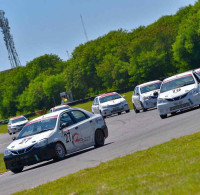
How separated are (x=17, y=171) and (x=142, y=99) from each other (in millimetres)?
15544

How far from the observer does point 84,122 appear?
17.6m

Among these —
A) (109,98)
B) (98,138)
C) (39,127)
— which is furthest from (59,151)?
(109,98)

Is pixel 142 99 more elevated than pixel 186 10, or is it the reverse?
pixel 186 10

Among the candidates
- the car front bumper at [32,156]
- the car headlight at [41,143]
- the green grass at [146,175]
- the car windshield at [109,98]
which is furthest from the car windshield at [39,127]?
the car windshield at [109,98]

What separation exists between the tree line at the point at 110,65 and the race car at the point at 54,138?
82.0 metres

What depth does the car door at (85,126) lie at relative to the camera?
1741cm

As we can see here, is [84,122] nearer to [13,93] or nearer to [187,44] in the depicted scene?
[187,44]

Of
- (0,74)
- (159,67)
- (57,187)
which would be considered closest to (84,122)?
(57,187)

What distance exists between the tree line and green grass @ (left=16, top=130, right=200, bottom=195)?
88043 millimetres

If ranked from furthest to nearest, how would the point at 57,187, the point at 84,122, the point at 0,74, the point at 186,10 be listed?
the point at 0,74 < the point at 186,10 < the point at 84,122 < the point at 57,187

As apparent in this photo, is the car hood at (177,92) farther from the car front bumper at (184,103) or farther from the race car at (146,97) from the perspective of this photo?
the race car at (146,97)

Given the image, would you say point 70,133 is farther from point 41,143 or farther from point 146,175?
point 146,175

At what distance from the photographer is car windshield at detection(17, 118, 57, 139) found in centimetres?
1680

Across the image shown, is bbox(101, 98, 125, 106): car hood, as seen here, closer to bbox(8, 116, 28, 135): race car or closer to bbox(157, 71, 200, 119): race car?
bbox(157, 71, 200, 119): race car
